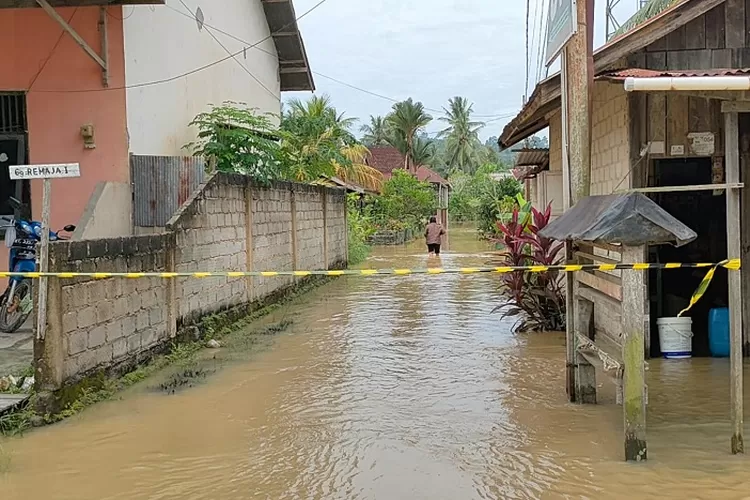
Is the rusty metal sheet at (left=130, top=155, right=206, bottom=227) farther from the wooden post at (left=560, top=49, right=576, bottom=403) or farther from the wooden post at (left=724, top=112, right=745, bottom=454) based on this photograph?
the wooden post at (left=724, top=112, right=745, bottom=454)

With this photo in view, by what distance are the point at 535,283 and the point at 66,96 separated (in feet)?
23.2

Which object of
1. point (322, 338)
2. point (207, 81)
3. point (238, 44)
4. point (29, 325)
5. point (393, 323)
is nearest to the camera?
point (29, 325)

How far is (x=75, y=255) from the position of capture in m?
6.65

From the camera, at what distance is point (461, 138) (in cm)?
6525

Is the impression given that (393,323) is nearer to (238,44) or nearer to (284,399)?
(284,399)

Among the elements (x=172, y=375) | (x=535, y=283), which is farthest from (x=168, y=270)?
(x=535, y=283)

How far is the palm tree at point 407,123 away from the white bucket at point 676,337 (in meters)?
46.7

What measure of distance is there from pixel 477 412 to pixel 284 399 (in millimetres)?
1893

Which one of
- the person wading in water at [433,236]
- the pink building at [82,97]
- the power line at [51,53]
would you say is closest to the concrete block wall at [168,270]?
the pink building at [82,97]

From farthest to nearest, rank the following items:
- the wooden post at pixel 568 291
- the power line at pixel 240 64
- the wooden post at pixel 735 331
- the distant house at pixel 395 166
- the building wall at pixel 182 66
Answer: the distant house at pixel 395 166, the power line at pixel 240 64, the building wall at pixel 182 66, the wooden post at pixel 568 291, the wooden post at pixel 735 331

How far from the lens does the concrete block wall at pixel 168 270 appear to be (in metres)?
6.53

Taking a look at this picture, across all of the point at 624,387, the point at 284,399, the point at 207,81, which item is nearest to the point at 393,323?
the point at 284,399

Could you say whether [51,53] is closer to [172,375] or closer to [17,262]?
[17,262]

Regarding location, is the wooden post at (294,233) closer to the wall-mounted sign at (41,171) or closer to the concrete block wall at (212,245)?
the concrete block wall at (212,245)
